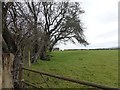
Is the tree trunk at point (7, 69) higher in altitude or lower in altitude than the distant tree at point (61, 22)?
lower

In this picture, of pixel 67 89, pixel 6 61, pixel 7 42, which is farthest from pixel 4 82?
pixel 67 89

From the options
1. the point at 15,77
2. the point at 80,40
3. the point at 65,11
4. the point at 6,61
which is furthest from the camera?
the point at 80,40

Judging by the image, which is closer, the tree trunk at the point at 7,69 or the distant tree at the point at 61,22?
the tree trunk at the point at 7,69

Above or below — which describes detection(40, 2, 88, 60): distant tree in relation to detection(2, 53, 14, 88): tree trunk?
above

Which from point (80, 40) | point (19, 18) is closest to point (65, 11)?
point (80, 40)

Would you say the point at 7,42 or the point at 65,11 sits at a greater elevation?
the point at 65,11

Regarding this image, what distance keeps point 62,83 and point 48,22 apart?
14141 mm

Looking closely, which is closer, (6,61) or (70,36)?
(6,61)

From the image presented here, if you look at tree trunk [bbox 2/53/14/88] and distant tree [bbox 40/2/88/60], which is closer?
tree trunk [bbox 2/53/14/88]

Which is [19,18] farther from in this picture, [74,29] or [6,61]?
[74,29]

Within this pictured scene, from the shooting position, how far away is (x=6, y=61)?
610 centimetres

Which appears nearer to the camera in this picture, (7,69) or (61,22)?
(7,69)

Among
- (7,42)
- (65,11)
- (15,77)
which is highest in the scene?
(65,11)

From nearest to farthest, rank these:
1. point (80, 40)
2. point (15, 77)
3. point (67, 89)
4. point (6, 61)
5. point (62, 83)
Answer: point (6, 61), point (15, 77), point (67, 89), point (62, 83), point (80, 40)
